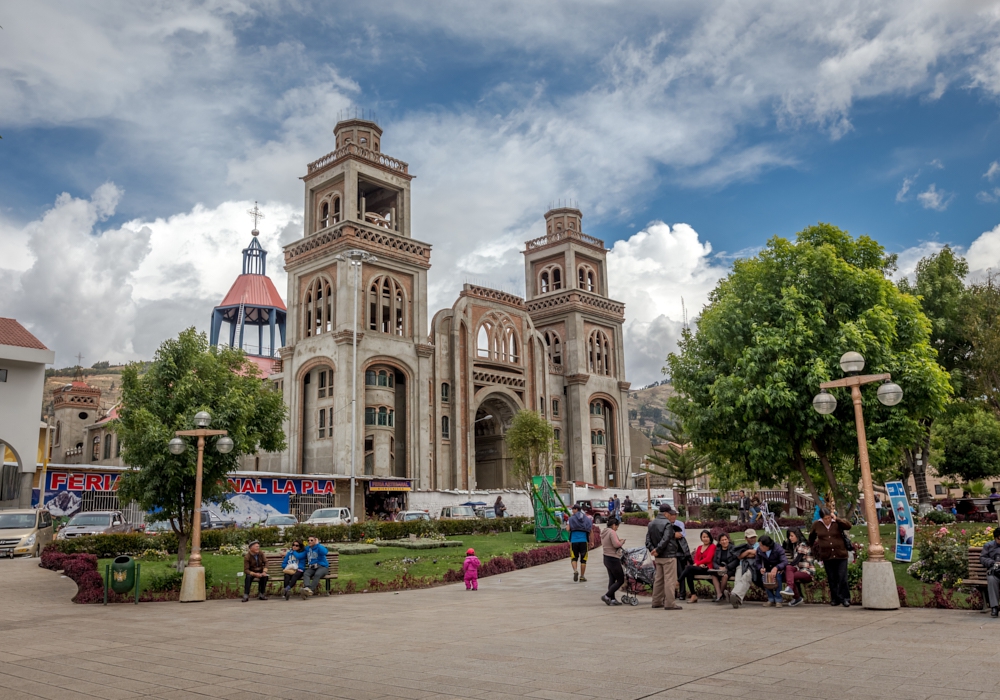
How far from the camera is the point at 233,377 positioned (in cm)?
2147

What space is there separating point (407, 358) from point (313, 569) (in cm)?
3632

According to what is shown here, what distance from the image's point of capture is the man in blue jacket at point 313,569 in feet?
53.4

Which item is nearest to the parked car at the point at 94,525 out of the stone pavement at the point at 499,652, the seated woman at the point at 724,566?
the stone pavement at the point at 499,652

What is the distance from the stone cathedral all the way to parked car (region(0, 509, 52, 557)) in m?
20.6

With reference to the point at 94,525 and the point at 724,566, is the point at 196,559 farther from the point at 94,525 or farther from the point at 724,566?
the point at 94,525

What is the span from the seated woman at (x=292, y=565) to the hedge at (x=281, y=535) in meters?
8.86

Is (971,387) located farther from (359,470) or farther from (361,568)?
(359,470)

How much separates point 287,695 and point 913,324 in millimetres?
22056

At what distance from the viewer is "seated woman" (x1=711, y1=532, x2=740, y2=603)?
13.4 m

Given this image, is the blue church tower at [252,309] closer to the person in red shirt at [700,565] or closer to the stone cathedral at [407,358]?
the stone cathedral at [407,358]

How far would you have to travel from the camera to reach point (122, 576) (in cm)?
1522

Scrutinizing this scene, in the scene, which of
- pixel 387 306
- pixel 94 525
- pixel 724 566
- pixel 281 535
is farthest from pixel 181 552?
pixel 387 306

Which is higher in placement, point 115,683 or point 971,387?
point 971,387

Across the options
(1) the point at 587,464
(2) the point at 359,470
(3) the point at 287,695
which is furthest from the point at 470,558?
(1) the point at 587,464
